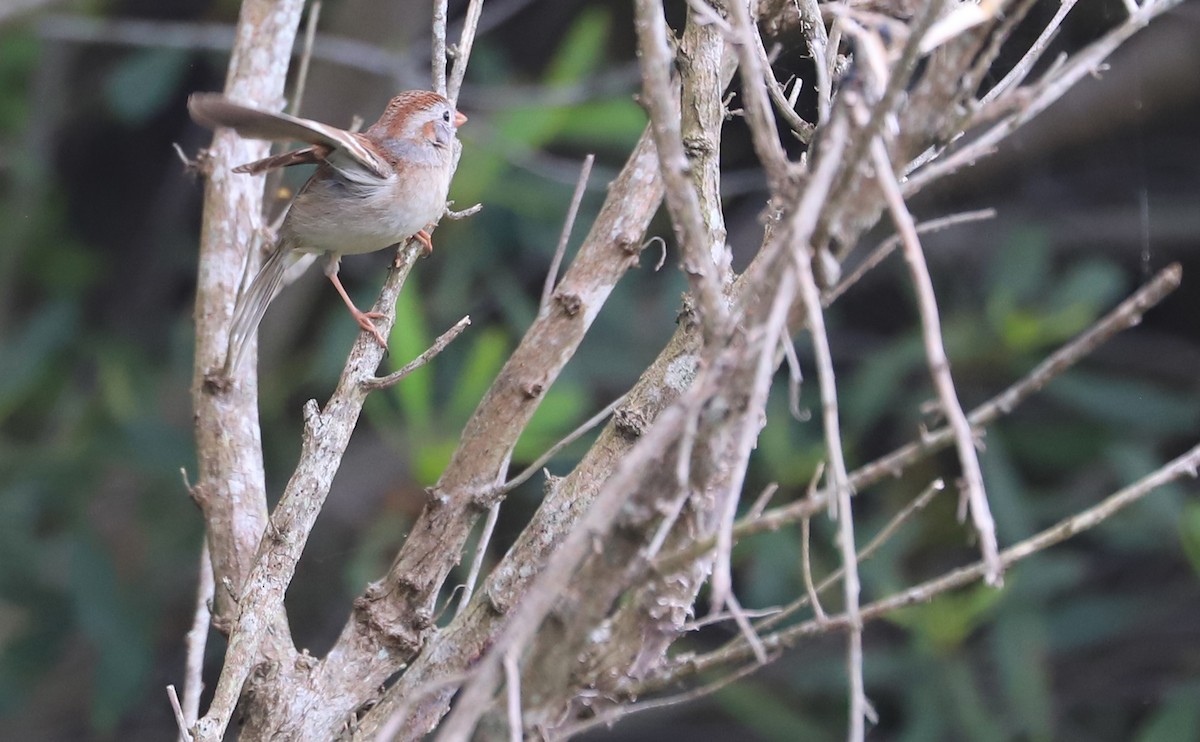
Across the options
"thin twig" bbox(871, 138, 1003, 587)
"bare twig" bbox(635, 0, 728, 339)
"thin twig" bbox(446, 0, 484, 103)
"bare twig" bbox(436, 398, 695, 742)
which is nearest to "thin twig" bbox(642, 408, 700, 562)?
"bare twig" bbox(436, 398, 695, 742)

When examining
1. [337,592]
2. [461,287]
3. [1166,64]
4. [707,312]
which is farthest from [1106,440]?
[707,312]

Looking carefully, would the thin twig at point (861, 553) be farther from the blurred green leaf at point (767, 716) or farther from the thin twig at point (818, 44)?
the blurred green leaf at point (767, 716)

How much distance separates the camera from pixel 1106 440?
459cm

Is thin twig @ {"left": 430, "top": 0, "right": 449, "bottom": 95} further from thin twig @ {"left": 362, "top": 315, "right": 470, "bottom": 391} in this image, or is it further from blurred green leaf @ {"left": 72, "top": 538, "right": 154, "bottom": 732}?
blurred green leaf @ {"left": 72, "top": 538, "right": 154, "bottom": 732}

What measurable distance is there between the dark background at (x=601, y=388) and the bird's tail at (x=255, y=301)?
1147mm

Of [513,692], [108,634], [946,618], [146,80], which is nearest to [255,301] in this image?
[513,692]

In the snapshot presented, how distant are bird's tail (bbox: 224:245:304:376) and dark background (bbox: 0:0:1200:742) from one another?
1.15 m

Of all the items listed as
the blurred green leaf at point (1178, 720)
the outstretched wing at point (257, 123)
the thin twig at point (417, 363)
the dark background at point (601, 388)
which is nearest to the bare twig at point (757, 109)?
the thin twig at point (417, 363)

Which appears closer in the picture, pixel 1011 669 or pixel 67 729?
pixel 1011 669

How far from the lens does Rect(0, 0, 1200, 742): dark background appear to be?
14.4ft

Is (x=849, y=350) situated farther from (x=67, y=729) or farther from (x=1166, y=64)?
(x=67, y=729)

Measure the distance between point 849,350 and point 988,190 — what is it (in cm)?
83

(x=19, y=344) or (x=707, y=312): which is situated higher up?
(x=19, y=344)

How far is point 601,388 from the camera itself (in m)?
5.00
